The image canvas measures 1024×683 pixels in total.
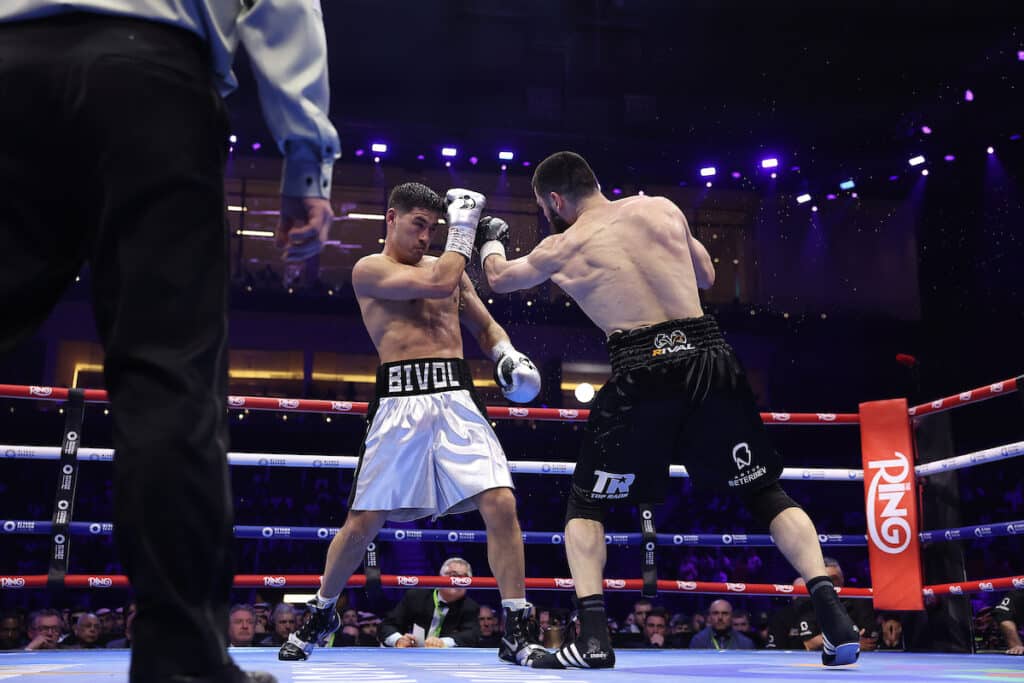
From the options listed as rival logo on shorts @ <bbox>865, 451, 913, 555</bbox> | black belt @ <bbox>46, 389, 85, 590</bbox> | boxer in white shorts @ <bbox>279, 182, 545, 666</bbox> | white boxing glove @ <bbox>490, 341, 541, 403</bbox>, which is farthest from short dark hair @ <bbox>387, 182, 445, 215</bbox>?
rival logo on shorts @ <bbox>865, 451, 913, 555</bbox>

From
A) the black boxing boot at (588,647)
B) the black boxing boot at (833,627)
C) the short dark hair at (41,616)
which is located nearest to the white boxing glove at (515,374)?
the black boxing boot at (588,647)

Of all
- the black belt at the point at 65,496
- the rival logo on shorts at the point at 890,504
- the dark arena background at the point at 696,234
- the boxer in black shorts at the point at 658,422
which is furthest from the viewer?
the dark arena background at the point at 696,234

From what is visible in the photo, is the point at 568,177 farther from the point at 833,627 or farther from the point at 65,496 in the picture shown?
the point at 65,496

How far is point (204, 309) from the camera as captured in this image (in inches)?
42.4

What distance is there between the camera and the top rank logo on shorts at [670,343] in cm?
273

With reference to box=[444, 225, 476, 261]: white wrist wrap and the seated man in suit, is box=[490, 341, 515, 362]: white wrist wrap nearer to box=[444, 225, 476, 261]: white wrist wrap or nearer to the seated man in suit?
box=[444, 225, 476, 261]: white wrist wrap

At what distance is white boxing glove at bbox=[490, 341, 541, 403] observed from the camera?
123 inches

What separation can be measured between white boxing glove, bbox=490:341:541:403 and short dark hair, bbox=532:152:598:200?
1.77 feet

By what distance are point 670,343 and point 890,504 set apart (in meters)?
1.78

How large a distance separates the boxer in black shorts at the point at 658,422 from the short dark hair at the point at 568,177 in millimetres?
245

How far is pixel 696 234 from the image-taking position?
51.9 feet

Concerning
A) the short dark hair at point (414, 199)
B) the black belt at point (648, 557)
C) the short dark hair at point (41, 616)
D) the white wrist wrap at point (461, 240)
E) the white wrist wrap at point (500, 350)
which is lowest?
the short dark hair at point (41, 616)

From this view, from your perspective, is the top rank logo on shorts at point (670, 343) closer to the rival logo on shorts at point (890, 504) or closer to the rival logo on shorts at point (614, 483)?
the rival logo on shorts at point (614, 483)

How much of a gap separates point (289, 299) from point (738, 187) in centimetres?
738
